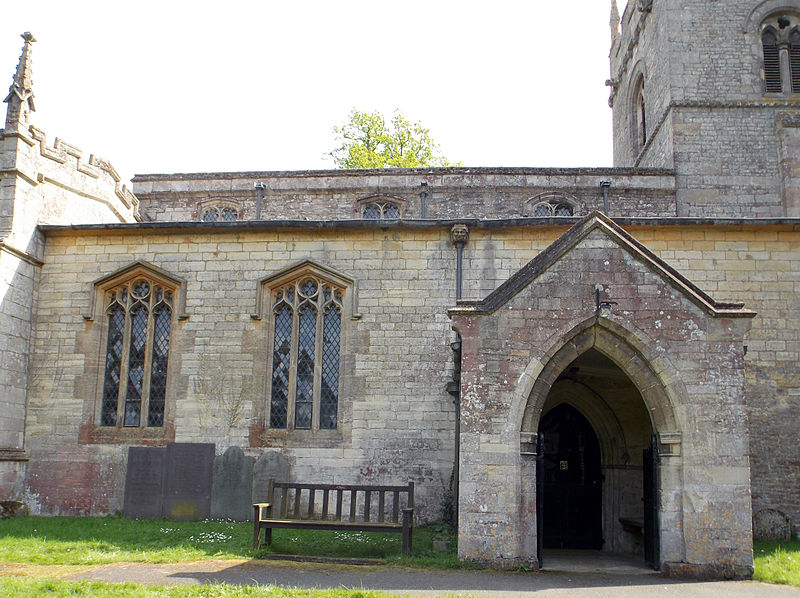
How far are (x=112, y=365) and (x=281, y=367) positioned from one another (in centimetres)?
326

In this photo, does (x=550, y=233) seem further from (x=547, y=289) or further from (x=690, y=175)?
(x=690, y=175)

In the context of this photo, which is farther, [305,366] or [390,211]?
[390,211]

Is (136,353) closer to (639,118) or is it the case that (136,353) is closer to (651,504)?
(651,504)

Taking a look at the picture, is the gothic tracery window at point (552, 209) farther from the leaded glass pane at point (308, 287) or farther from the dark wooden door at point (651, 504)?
the dark wooden door at point (651, 504)

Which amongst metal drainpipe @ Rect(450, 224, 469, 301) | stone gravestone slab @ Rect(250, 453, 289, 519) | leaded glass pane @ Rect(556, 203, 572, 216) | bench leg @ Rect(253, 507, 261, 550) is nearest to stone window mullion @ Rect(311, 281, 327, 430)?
stone gravestone slab @ Rect(250, 453, 289, 519)

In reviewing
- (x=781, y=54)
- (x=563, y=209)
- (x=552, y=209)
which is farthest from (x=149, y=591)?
(x=781, y=54)

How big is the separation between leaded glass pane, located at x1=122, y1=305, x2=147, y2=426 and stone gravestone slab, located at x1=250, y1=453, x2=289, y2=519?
2.55 metres

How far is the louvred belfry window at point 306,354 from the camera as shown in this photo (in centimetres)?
1377

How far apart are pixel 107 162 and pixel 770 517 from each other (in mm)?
14847

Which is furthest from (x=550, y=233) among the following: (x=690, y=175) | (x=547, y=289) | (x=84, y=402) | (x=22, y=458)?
(x=690, y=175)

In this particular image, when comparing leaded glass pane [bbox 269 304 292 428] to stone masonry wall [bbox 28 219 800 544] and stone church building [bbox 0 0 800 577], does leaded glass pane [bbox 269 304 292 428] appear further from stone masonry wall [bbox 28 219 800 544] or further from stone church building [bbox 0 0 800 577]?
stone masonry wall [bbox 28 219 800 544]

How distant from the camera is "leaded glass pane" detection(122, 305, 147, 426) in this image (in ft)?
46.5

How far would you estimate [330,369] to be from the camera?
45.6ft

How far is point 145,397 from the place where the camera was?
14.1 meters
